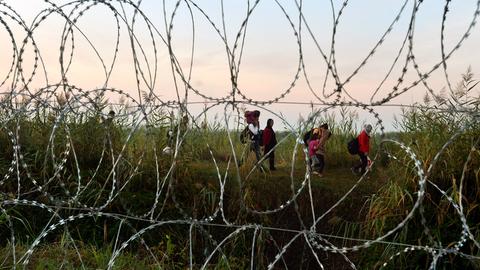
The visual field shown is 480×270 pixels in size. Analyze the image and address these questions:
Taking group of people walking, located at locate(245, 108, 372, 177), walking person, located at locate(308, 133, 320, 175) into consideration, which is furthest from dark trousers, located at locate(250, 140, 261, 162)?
walking person, located at locate(308, 133, 320, 175)

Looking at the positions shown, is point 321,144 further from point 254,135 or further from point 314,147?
point 254,135

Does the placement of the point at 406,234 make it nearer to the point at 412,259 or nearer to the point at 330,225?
the point at 412,259

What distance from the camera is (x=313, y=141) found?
667 centimetres

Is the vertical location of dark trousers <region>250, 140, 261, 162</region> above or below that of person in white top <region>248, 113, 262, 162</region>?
below

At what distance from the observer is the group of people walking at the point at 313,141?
662cm

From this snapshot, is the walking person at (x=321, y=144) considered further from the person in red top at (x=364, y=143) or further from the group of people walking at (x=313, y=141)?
the person in red top at (x=364, y=143)

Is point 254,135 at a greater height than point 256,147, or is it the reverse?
point 254,135

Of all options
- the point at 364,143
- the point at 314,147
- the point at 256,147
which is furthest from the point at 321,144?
the point at 256,147

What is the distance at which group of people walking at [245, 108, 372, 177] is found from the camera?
6.62 meters

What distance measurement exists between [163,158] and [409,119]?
2371 millimetres

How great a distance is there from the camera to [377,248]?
5398mm

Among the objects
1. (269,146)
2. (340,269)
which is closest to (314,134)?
(269,146)

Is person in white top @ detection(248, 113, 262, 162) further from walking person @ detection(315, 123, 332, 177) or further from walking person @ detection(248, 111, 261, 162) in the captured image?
walking person @ detection(315, 123, 332, 177)

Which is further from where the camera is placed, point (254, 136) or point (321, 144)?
point (254, 136)
